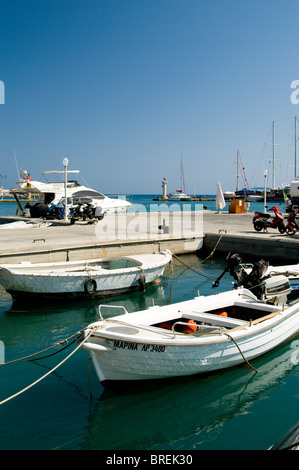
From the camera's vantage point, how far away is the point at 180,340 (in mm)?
6105

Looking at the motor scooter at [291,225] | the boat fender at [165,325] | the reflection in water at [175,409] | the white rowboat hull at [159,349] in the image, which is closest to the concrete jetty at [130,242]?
the motor scooter at [291,225]

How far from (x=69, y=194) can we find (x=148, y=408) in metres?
28.0

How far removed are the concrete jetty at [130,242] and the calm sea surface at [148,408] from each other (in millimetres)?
6362

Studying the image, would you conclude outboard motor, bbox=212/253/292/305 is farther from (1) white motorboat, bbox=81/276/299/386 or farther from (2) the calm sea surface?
(2) the calm sea surface

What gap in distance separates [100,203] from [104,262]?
21385mm

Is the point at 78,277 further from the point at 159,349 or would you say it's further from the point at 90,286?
the point at 159,349

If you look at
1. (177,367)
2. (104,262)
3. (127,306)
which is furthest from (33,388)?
(104,262)

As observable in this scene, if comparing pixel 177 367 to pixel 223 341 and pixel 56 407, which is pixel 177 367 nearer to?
pixel 223 341

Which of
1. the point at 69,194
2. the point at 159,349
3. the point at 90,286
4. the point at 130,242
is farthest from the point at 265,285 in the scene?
the point at 69,194

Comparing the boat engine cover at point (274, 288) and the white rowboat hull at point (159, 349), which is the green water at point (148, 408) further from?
the boat engine cover at point (274, 288)

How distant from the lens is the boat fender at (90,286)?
1179cm

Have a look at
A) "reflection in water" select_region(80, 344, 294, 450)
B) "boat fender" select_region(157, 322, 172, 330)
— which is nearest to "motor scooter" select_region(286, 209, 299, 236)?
"reflection in water" select_region(80, 344, 294, 450)

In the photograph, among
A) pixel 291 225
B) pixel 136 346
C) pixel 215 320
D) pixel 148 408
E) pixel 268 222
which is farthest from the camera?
pixel 268 222

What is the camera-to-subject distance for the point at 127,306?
11.9m
